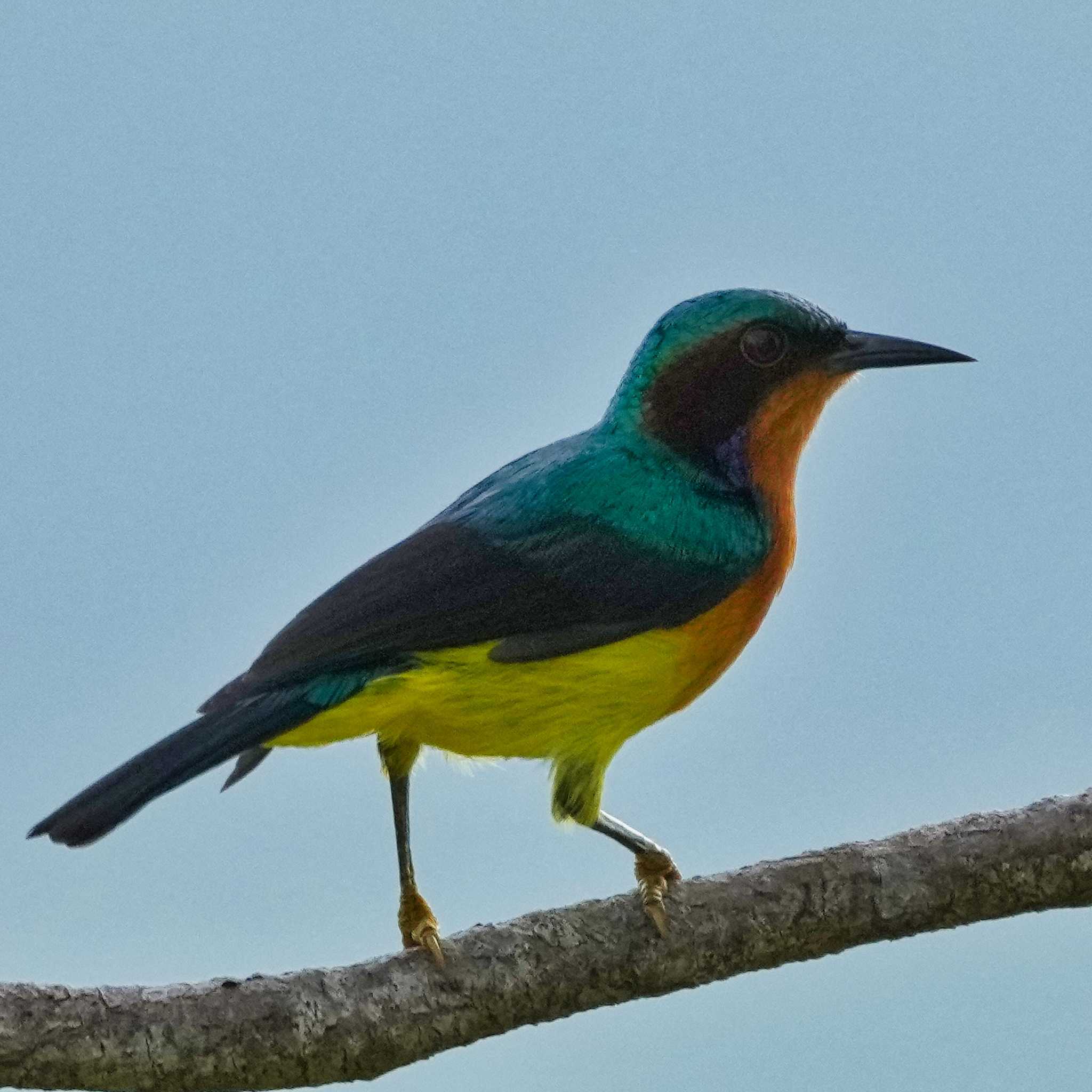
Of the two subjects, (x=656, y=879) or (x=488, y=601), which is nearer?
(x=488, y=601)

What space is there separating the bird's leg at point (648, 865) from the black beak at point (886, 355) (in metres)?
1.71

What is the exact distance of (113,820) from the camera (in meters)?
4.39

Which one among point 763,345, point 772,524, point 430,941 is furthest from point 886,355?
point 430,941

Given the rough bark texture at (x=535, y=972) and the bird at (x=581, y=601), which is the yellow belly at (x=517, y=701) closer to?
the bird at (x=581, y=601)

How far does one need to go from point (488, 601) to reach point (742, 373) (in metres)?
1.23

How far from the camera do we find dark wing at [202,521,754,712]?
477 centimetres

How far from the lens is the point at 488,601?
16.0 ft

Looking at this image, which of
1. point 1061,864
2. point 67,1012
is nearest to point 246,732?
point 67,1012

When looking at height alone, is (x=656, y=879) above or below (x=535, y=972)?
above

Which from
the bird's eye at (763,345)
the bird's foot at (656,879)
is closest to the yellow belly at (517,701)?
the bird's foot at (656,879)

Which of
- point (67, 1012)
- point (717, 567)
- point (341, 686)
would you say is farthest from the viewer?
point (717, 567)

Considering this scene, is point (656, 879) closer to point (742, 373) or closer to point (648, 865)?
point (648, 865)

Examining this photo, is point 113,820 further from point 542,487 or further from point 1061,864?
point 1061,864

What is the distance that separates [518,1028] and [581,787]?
79cm
